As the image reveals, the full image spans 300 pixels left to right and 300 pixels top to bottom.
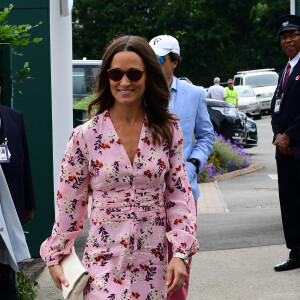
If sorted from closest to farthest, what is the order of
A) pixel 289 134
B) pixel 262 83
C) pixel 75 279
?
1. pixel 75 279
2. pixel 289 134
3. pixel 262 83

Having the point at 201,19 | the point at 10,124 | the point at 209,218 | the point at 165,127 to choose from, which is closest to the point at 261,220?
the point at 209,218

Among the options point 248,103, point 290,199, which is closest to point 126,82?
point 290,199

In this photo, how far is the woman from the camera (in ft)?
12.1

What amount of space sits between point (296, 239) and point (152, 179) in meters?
4.18

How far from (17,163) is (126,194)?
2181 millimetres

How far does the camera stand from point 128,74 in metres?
3.79

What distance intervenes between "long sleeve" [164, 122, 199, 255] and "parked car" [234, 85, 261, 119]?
34.5 m

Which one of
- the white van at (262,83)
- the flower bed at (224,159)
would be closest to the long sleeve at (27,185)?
Answer: the flower bed at (224,159)

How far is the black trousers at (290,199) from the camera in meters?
7.63

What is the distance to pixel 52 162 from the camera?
28.1ft

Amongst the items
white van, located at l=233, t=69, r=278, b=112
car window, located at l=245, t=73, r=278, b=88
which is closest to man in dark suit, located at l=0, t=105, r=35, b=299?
white van, located at l=233, t=69, r=278, b=112

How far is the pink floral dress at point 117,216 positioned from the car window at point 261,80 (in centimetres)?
3932

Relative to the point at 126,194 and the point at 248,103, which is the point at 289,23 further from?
the point at 248,103

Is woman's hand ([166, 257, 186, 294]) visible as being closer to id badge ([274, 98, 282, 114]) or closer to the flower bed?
id badge ([274, 98, 282, 114])
